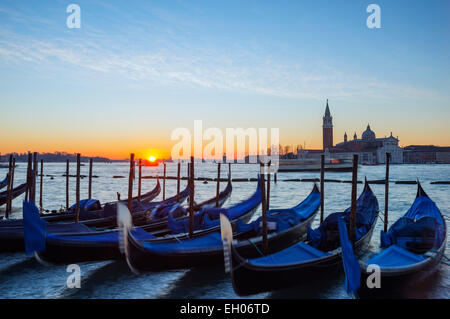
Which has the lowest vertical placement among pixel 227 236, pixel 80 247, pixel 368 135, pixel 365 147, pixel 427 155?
pixel 80 247

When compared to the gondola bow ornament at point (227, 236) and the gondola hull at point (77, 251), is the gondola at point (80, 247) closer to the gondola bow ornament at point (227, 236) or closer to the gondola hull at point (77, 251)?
the gondola hull at point (77, 251)

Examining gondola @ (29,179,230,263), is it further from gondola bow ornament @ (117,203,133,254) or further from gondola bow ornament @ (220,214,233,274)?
gondola bow ornament @ (220,214,233,274)

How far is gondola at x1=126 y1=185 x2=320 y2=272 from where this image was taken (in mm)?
5785

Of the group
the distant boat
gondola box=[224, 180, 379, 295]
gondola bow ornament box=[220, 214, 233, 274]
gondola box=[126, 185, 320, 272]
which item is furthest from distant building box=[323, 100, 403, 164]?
gondola bow ornament box=[220, 214, 233, 274]

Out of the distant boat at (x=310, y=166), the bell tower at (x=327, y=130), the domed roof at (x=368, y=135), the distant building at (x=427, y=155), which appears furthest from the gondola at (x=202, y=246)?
the distant building at (x=427, y=155)

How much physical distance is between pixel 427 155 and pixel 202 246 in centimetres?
12754

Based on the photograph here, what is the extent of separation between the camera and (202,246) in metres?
6.38

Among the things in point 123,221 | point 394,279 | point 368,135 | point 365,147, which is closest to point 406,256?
point 394,279

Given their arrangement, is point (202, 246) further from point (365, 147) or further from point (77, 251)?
point (365, 147)

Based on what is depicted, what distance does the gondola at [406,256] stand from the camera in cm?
507

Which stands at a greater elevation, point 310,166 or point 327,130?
point 327,130
